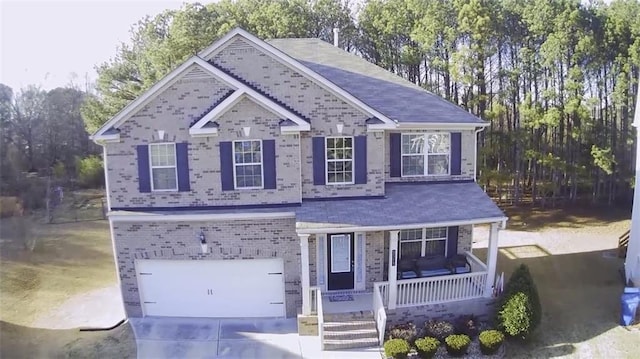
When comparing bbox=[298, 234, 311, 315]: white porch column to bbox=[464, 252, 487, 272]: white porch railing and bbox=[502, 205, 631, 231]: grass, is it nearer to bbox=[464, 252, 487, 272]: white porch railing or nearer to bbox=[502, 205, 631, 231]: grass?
bbox=[464, 252, 487, 272]: white porch railing

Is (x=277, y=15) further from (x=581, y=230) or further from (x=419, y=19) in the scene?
(x=581, y=230)

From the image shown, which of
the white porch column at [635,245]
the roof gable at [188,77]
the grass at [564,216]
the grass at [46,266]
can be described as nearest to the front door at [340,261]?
the roof gable at [188,77]

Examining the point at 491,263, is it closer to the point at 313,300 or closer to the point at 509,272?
the point at 509,272

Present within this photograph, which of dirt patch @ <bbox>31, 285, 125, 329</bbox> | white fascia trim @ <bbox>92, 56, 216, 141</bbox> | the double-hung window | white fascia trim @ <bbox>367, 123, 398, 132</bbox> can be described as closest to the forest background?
dirt patch @ <bbox>31, 285, 125, 329</bbox>

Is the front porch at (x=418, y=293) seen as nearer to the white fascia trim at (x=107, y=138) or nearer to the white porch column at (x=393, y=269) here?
the white porch column at (x=393, y=269)

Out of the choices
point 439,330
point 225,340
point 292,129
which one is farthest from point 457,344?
point 292,129
